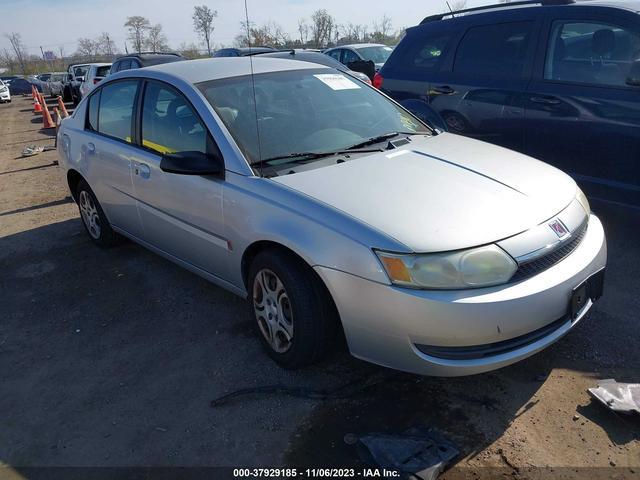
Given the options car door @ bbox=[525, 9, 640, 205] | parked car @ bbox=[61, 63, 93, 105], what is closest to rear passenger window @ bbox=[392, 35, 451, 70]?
car door @ bbox=[525, 9, 640, 205]

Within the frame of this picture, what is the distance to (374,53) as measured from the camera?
13578mm

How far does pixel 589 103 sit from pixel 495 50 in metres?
1.10

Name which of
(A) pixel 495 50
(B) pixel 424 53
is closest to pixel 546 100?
(A) pixel 495 50

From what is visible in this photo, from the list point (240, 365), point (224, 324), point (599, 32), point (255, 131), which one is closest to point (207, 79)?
point (255, 131)

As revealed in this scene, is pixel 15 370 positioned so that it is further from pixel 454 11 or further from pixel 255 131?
pixel 454 11

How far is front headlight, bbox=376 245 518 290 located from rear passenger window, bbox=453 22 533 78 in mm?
2934

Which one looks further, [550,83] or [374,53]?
[374,53]

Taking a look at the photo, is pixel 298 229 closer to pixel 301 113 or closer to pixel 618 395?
pixel 301 113

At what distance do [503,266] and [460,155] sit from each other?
3.57 ft

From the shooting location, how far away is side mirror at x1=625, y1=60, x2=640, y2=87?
3.79 metres

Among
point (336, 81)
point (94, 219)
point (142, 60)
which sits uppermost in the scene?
point (336, 81)

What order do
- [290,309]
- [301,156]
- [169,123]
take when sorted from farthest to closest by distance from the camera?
1. [169,123]
2. [301,156]
3. [290,309]

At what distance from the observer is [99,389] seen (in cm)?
295

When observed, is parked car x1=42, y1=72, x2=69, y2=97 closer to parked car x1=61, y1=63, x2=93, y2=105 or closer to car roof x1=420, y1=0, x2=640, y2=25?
parked car x1=61, y1=63, x2=93, y2=105
